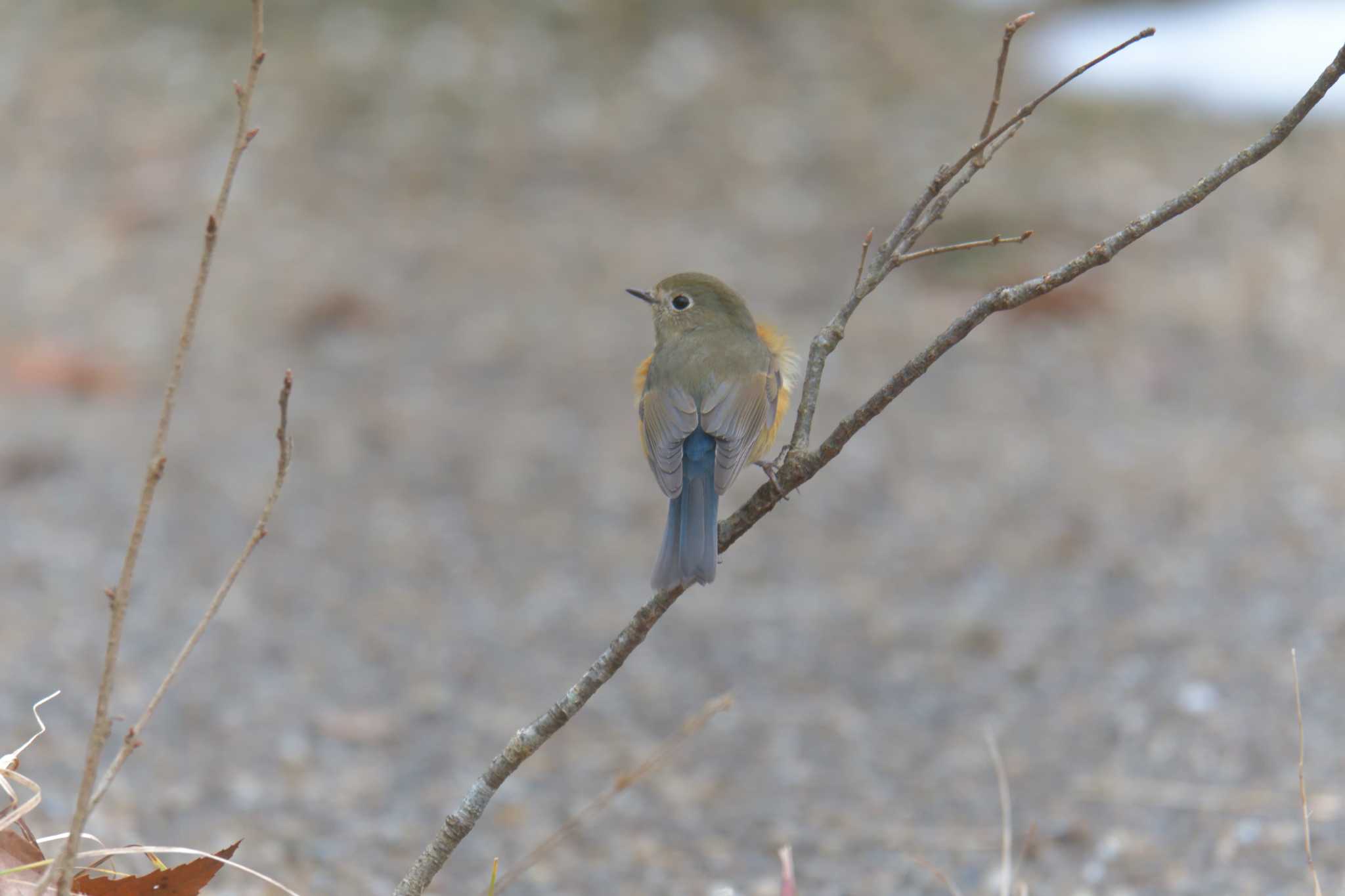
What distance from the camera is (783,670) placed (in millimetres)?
4789

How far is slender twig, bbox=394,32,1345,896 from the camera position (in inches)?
66.9

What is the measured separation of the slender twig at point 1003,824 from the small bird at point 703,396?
0.63m

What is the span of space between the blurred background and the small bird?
1.31 meters

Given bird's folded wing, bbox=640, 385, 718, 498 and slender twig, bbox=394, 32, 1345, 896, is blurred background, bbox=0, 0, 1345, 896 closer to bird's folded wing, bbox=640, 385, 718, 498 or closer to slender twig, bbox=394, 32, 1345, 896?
bird's folded wing, bbox=640, 385, 718, 498

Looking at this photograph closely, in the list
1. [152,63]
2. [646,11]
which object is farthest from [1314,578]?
[152,63]

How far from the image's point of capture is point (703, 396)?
8.86ft

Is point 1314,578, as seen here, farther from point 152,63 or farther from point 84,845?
point 152,63

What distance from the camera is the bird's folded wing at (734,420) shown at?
2.55m

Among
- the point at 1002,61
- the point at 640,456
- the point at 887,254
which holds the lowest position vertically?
the point at 887,254

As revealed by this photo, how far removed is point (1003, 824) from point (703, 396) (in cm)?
141

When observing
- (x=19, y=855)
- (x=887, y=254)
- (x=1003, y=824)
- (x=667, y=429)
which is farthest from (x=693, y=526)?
(x=1003, y=824)

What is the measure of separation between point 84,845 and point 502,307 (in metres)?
4.39

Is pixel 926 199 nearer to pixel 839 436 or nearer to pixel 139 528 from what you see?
pixel 839 436

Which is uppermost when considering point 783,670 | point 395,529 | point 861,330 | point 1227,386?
point 861,330
